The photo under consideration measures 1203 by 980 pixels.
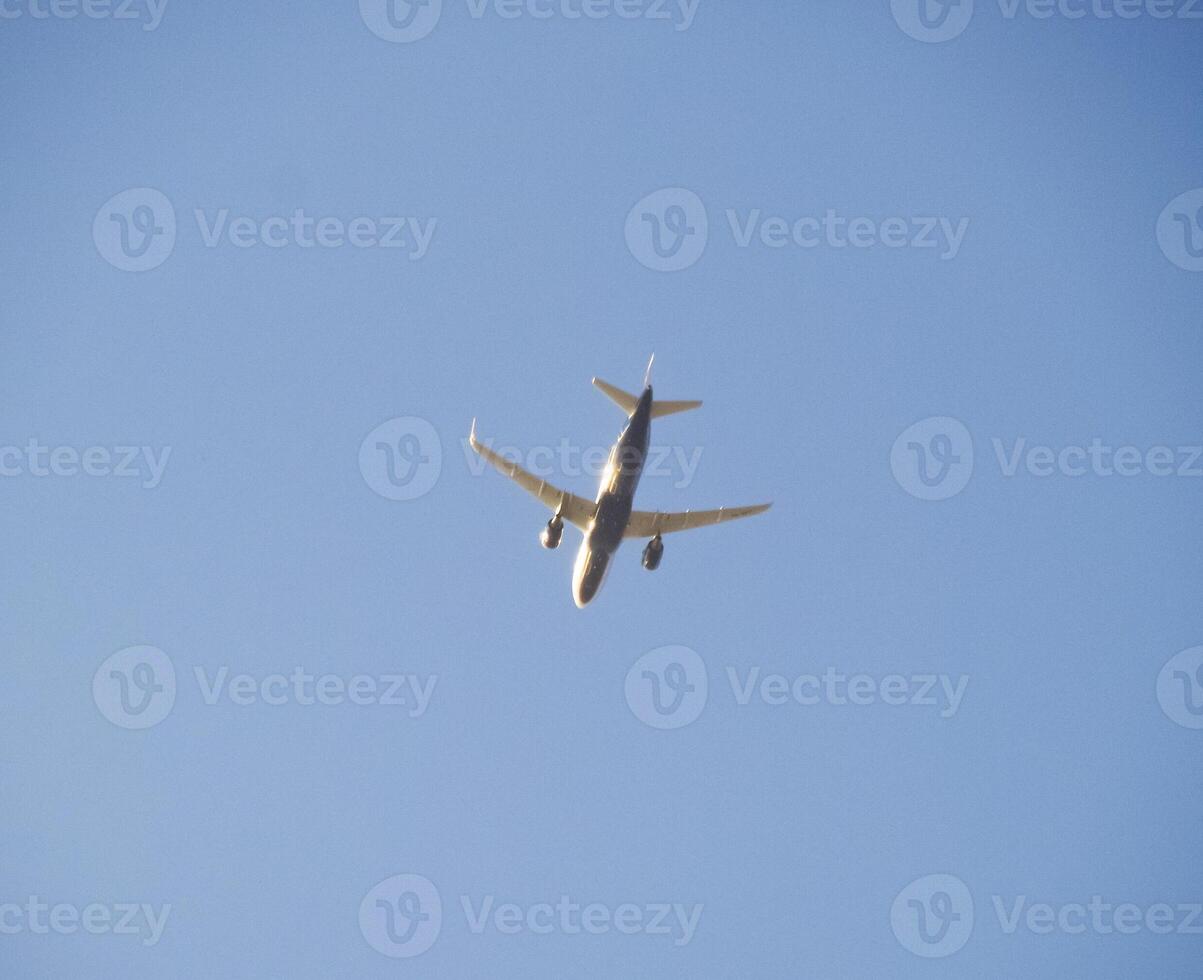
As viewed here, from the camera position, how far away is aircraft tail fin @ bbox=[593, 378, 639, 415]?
4675 cm

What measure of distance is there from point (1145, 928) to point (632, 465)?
24.0 metres

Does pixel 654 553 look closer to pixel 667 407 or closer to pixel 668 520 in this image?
pixel 668 520

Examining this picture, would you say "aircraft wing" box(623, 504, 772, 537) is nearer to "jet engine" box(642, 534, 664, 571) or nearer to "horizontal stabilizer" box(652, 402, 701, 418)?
"jet engine" box(642, 534, 664, 571)

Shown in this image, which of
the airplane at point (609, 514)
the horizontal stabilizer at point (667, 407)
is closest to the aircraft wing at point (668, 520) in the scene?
the airplane at point (609, 514)

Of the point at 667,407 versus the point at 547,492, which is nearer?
the point at 667,407

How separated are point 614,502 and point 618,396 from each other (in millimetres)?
3988

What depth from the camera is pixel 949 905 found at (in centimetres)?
5544

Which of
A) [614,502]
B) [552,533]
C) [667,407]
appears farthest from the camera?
[552,533]

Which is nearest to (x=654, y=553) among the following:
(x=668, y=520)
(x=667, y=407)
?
(x=668, y=520)

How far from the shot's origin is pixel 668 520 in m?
52.5

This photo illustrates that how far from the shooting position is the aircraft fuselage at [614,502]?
4674 centimetres

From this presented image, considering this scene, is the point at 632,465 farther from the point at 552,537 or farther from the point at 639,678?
the point at 639,678

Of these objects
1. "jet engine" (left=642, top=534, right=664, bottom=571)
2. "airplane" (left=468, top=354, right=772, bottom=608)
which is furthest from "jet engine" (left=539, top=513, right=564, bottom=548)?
"jet engine" (left=642, top=534, right=664, bottom=571)

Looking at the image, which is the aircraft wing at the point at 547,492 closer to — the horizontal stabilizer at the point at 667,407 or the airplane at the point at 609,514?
the airplane at the point at 609,514
